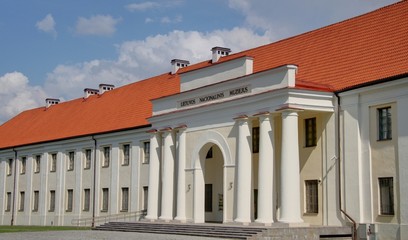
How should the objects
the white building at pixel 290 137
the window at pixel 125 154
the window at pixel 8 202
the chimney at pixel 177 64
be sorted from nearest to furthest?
the white building at pixel 290 137 < the window at pixel 125 154 < the chimney at pixel 177 64 < the window at pixel 8 202

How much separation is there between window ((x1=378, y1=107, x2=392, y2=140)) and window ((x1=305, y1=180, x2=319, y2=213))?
12.7 feet

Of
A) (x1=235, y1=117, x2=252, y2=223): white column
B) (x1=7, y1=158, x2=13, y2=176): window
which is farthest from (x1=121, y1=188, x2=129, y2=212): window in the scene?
(x1=7, y1=158, x2=13, y2=176): window

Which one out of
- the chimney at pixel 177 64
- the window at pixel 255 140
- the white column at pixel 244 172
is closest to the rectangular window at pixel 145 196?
the chimney at pixel 177 64

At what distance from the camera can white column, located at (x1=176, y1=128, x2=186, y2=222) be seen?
33.6m

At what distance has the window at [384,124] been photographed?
26248 millimetres

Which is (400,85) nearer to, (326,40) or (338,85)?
(338,85)

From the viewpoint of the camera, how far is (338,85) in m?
28.5

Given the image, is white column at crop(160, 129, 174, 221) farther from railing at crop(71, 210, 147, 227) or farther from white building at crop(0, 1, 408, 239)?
railing at crop(71, 210, 147, 227)

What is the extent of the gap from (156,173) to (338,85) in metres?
12.2

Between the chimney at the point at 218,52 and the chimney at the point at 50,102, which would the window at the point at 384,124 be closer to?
the chimney at the point at 218,52

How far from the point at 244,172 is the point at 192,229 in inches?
139

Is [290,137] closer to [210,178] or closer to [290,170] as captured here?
[290,170]

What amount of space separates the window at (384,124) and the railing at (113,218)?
18.0m

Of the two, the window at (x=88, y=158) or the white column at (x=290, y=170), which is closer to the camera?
the white column at (x=290, y=170)
